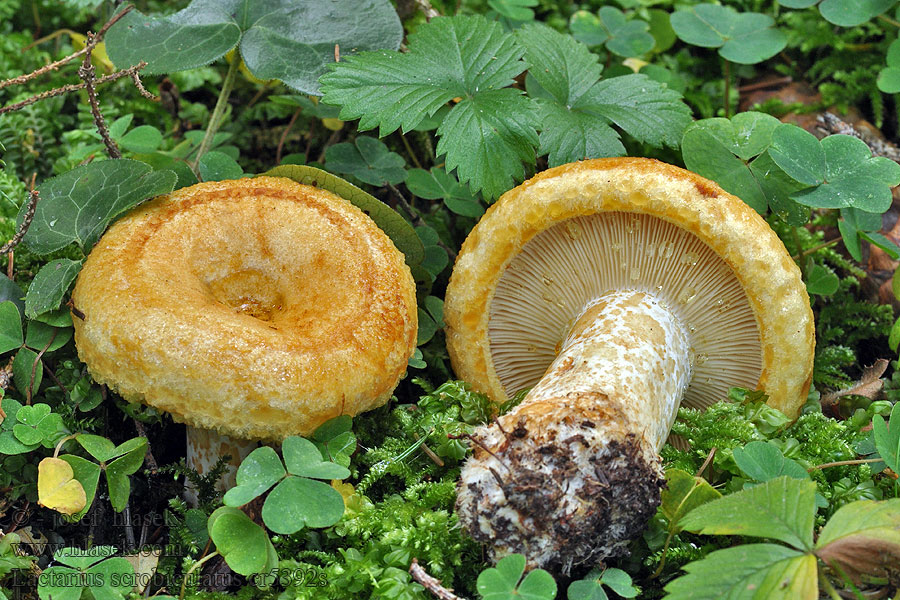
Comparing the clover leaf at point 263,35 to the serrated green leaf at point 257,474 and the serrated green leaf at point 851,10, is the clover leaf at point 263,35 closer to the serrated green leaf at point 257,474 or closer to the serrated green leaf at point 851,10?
the serrated green leaf at point 257,474

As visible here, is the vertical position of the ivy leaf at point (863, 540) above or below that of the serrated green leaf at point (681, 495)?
above

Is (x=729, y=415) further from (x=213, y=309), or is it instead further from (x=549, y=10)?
(x=549, y=10)

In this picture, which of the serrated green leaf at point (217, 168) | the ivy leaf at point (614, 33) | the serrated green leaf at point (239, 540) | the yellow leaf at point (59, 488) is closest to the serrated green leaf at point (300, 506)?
the serrated green leaf at point (239, 540)

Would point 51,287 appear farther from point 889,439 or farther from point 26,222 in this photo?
point 889,439

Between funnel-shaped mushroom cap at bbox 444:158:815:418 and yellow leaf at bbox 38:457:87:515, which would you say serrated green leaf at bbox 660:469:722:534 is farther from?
yellow leaf at bbox 38:457:87:515

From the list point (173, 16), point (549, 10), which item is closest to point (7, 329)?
point (173, 16)

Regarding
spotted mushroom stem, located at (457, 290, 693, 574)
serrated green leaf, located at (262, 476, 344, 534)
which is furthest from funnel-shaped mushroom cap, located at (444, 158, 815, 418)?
serrated green leaf, located at (262, 476, 344, 534)
